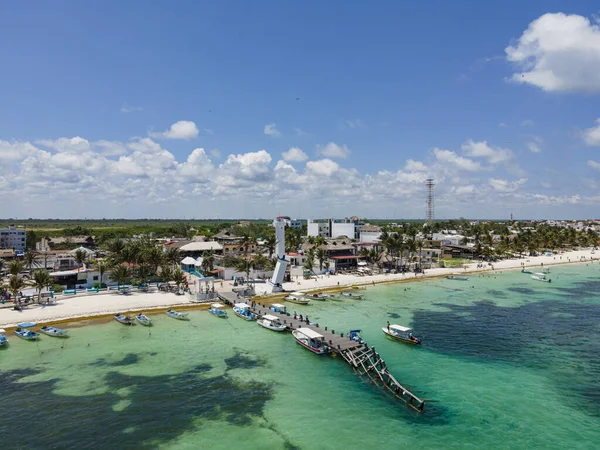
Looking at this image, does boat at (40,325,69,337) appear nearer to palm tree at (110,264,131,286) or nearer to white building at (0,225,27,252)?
palm tree at (110,264,131,286)

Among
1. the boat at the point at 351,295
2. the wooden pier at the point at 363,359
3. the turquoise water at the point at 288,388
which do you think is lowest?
the turquoise water at the point at 288,388

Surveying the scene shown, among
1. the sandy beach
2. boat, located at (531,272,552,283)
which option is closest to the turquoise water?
the sandy beach

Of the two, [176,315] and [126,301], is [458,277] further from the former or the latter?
[126,301]

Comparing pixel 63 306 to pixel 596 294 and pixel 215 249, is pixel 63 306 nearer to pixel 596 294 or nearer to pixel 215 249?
pixel 215 249

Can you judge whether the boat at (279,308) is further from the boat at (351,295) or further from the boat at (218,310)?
the boat at (351,295)

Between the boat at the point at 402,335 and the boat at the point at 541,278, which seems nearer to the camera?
Result: the boat at the point at 402,335

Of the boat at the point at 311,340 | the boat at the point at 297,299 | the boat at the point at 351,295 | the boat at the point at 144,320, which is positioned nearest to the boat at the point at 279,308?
the boat at the point at 297,299

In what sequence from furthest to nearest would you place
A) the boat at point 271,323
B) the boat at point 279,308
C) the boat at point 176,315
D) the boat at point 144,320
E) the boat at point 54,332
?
the boat at point 279,308
the boat at point 176,315
the boat at point 144,320
the boat at point 271,323
the boat at point 54,332
